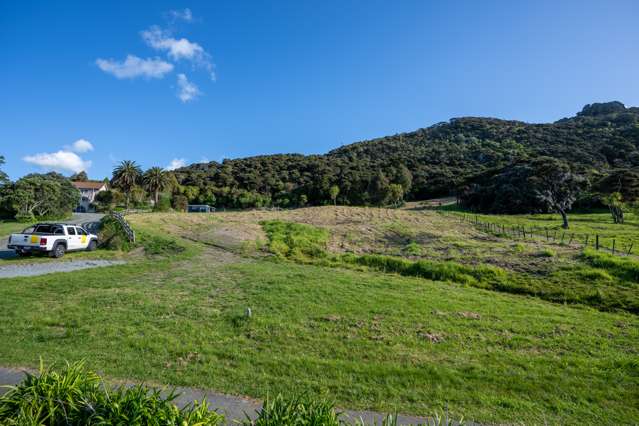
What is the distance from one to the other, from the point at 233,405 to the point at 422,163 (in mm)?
100362

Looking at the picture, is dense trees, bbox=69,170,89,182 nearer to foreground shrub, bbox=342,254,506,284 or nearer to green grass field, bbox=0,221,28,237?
green grass field, bbox=0,221,28,237

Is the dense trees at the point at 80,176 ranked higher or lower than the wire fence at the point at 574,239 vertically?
higher

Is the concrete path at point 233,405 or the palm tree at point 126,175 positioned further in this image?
the palm tree at point 126,175

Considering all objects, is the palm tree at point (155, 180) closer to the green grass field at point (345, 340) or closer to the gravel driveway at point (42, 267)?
the gravel driveway at point (42, 267)

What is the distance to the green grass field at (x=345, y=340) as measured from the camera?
17.0ft

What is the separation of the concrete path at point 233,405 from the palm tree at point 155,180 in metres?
58.4

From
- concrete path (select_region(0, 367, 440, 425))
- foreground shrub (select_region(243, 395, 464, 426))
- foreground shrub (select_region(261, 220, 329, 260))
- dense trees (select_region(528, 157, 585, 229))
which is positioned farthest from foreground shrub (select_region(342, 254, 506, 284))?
dense trees (select_region(528, 157, 585, 229))

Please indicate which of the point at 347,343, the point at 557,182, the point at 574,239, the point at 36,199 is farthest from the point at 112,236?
the point at 557,182

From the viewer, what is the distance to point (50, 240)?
16.3m

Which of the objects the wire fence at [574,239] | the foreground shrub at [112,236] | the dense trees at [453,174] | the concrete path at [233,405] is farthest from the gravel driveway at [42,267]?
the dense trees at [453,174]

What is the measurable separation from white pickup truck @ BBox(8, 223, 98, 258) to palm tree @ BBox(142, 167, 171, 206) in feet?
135

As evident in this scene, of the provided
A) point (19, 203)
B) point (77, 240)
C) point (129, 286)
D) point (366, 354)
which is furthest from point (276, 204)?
point (366, 354)

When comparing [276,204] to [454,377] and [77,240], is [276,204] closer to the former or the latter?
[77,240]

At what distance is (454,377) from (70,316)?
9.66 metres
